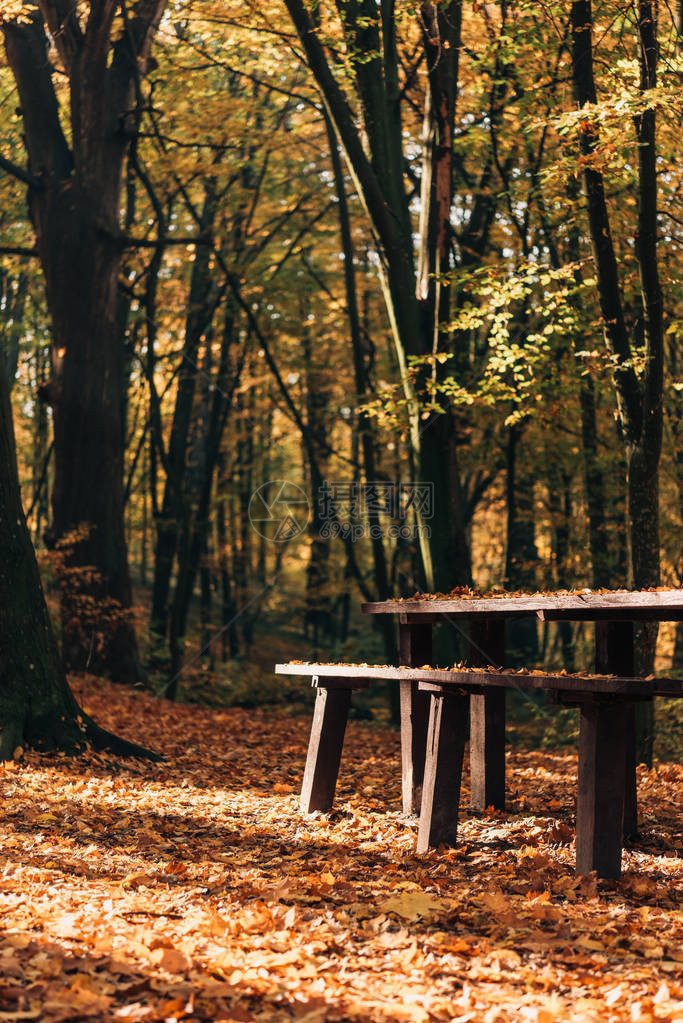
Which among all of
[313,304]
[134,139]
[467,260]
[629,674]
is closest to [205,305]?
[313,304]

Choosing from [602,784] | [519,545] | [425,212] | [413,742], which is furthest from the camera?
[519,545]

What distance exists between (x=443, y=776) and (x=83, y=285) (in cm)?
977

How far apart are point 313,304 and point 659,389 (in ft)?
38.8

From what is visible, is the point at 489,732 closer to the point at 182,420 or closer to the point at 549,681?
the point at 549,681

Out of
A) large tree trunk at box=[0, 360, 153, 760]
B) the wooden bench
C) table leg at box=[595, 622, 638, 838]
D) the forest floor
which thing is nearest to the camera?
the forest floor

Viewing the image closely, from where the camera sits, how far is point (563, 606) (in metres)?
4.68

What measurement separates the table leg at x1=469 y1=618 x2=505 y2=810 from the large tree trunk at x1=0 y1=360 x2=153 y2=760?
318 centimetres

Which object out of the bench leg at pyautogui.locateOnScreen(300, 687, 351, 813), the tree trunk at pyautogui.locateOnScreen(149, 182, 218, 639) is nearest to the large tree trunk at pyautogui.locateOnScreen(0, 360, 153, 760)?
the bench leg at pyautogui.locateOnScreen(300, 687, 351, 813)

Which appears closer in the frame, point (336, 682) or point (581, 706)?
point (581, 706)

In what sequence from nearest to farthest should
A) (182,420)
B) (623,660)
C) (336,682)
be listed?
1. (623,660)
2. (336,682)
3. (182,420)

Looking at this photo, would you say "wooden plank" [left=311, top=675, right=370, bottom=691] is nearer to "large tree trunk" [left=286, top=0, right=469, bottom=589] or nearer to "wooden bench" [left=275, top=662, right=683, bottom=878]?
"wooden bench" [left=275, top=662, right=683, bottom=878]

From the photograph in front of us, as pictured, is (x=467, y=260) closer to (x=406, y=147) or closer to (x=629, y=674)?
(x=406, y=147)

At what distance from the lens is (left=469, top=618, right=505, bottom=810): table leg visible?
19.8ft

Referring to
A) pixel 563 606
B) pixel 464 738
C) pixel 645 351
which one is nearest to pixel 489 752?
pixel 464 738
